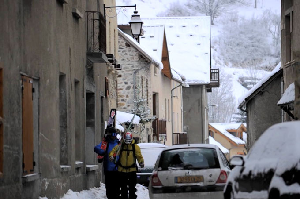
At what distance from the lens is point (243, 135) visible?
359 ft

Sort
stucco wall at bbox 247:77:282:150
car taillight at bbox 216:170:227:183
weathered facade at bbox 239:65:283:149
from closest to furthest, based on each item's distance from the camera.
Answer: car taillight at bbox 216:170:227:183 < weathered facade at bbox 239:65:283:149 < stucco wall at bbox 247:77:282:150

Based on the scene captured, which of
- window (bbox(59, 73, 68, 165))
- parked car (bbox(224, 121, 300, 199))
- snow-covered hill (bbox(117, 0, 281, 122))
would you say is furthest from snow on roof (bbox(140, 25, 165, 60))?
snow-covered hill (bbox(117, 0, 281, 122))

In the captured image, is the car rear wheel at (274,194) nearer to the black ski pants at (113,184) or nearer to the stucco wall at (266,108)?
the black ski pants at (113,184)

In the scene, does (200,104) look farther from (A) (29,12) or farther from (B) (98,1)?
(A) (29,12)

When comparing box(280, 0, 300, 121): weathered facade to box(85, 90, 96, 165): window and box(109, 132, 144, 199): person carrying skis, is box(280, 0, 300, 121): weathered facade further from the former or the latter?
box(109, 132, 144, 199): person carrying skis

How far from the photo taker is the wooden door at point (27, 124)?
14.2m

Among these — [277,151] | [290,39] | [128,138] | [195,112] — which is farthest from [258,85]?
[195,112]

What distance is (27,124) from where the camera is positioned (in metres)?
14.4

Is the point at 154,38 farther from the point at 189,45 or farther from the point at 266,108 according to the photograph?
the point at 266,108

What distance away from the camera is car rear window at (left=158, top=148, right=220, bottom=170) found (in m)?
16.8

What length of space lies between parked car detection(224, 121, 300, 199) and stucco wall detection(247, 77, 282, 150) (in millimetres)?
21754

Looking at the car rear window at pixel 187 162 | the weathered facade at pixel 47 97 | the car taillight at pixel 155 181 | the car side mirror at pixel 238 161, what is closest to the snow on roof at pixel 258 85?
the weathered facade at pixel 47 97

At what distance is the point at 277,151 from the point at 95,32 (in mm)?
13203

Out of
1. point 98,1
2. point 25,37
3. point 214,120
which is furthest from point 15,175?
point 214,120
